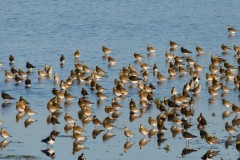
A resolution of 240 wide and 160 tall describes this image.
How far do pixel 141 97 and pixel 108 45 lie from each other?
620 inches

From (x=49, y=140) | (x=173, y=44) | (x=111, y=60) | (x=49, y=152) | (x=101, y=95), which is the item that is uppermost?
(x=49, y=140)

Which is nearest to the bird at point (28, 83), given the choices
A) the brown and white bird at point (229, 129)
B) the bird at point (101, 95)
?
the bird at point (101, 95)

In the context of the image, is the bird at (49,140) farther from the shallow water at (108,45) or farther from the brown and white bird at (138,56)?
the brown and white bird at (138,56)

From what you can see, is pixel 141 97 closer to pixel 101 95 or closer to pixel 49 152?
pixel 101 95

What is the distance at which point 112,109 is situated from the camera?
34.1 metres

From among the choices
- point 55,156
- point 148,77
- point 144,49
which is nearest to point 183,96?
point 148,77

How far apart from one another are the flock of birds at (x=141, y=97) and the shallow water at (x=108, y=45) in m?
0.27

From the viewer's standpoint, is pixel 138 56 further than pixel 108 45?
No

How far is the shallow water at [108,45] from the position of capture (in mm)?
29977

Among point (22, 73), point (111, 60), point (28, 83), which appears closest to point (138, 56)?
point (111, 60)

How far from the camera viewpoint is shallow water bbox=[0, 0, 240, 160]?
98.3 ft

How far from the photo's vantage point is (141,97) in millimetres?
36500

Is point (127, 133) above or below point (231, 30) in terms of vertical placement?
above

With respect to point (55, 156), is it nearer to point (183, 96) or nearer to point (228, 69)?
point (183, 96)
